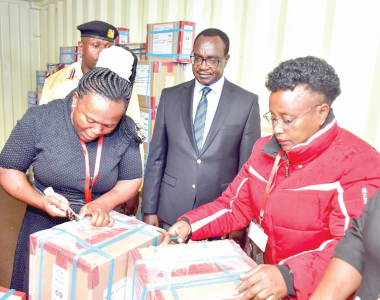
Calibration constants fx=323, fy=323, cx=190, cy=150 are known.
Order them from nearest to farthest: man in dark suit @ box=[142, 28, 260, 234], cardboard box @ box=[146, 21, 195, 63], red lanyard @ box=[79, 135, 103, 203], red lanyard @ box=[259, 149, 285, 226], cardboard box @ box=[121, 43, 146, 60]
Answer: red lanyard @ box=[259, 149, 285, 226] → red lanyard @ box=[79, 135, 103, 203] → man in dark suit @ box=[142, 28, 260, 234] → cardboard box @ box=[146, 21, 195, 63] → cardboard box @ box=[121, 43, 146, 60]

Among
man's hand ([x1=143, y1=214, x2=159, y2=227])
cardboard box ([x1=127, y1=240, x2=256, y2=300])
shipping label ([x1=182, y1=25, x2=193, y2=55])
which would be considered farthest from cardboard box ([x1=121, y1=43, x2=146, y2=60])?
cardboard box ([x1=127, y1=240, x2=256, y2=300])

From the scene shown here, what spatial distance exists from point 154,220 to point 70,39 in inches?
153

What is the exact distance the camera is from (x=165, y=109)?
209cm

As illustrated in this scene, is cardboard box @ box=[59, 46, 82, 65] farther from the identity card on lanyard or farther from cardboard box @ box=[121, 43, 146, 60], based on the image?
the identity card on lanyard

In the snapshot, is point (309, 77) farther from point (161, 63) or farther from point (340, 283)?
point (161, 63)

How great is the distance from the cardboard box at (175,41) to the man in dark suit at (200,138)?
33.1 inches

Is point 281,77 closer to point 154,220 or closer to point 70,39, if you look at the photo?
point 154,220

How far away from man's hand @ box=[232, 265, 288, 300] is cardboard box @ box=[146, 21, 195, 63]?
2256 millimetres

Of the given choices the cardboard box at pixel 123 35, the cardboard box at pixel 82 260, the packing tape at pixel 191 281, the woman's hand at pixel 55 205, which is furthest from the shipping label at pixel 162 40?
the packing tape at pixel 191 281

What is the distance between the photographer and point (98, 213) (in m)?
1.22

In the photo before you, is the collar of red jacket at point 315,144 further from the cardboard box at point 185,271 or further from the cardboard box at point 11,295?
the cardboard box at point 11,295

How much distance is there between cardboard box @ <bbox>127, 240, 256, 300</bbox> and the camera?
867 mm

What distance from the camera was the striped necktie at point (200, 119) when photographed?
196 centimetres

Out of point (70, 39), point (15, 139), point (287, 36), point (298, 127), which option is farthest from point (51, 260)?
point (70, 39)
